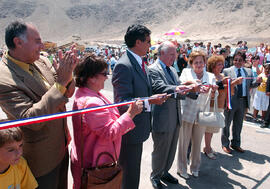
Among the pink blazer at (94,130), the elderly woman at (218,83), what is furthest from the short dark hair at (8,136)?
the elderly woman at (218,83)

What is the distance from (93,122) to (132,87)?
783 mm

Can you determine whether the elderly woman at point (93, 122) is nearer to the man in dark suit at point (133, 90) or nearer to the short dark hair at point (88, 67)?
the short dark hair at point (88, 67)

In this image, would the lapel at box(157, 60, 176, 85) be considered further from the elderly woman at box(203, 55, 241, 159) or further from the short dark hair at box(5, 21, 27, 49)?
the short dark hair at box(5, 21, 27, 49)

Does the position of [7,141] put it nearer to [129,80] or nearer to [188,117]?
[129,80]

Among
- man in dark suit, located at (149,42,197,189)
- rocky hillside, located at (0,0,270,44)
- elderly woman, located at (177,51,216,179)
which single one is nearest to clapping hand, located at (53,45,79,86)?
man in dark suit, located at (149,42,197,189)

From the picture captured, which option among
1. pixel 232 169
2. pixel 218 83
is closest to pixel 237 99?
pixel 218 83

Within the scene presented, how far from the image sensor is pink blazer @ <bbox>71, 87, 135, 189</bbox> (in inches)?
72.4

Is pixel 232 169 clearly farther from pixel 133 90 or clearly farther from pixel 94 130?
pixel 94 130

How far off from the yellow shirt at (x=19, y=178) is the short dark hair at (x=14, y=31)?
37.3 inches

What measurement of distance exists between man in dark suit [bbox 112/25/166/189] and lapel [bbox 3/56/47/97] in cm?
89

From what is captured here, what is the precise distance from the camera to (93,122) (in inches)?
72.4

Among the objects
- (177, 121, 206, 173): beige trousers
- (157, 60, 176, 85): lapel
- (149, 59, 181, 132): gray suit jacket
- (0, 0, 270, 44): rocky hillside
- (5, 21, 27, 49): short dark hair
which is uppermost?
(0, 0, 270, 44): rocky hillside

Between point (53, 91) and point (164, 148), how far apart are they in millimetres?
1921

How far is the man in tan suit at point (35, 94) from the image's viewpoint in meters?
1.65
